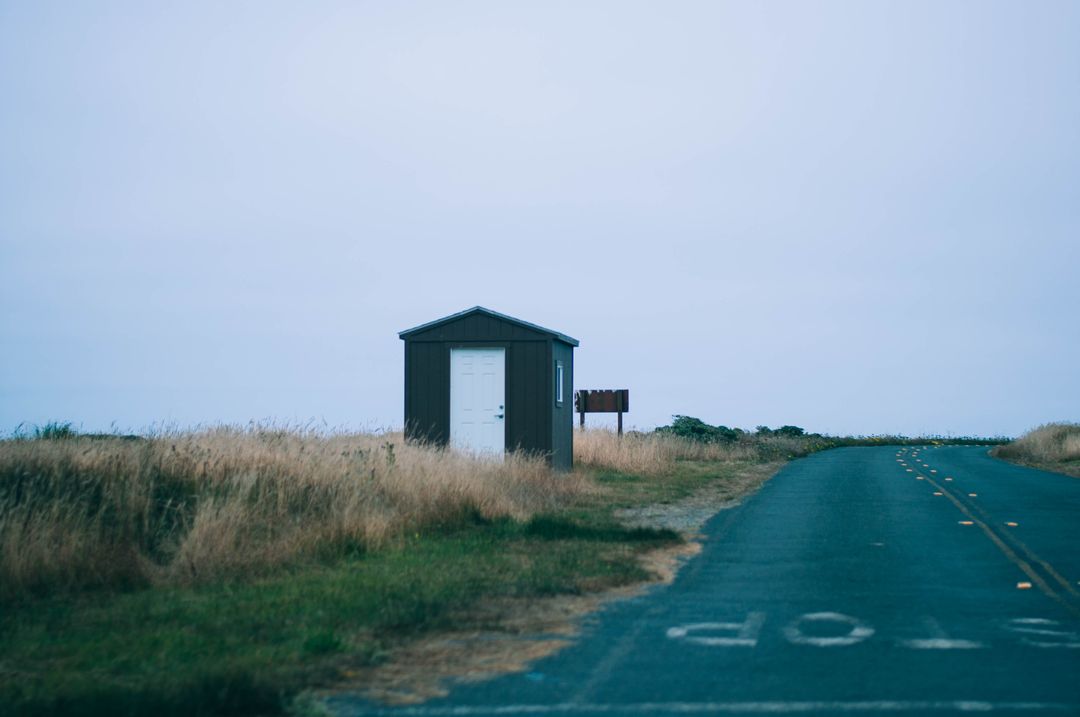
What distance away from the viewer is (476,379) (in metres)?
24.7

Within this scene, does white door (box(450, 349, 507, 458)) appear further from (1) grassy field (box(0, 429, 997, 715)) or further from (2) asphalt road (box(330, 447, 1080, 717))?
(2) asphalt road (box(330, 447, 1080, 717))

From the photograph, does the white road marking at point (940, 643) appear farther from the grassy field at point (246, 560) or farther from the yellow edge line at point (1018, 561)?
the grassy field at point (246, 560)

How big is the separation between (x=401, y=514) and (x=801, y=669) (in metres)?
7.71

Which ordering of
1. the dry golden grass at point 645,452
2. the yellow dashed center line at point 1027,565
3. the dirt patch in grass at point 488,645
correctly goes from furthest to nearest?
the dry golden grass at point 645,452, the yellow dashed center line at point 1027,565, the dirt patch in grass at point 488,645

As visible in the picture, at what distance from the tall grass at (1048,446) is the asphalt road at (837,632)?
23156 mm

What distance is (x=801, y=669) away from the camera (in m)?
7.29

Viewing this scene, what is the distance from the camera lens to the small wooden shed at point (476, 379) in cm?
2438

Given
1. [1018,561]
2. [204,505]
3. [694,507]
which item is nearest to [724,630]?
[1018,561]

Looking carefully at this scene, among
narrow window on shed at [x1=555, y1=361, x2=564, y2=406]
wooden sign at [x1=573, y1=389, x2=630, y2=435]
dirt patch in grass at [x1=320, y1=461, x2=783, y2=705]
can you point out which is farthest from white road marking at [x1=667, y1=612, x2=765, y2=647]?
wooden sign at [x1=573, y1=389, x2=630, y2=435]

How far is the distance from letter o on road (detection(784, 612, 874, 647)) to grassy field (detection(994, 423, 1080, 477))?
24954 mm

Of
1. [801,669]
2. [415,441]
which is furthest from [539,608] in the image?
[415,441]

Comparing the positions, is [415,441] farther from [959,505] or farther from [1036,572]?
[1036,572]

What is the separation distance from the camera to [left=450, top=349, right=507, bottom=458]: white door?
2455cm

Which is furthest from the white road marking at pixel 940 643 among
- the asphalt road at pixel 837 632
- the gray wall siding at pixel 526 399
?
the gray wall siding at pixel 526 399
